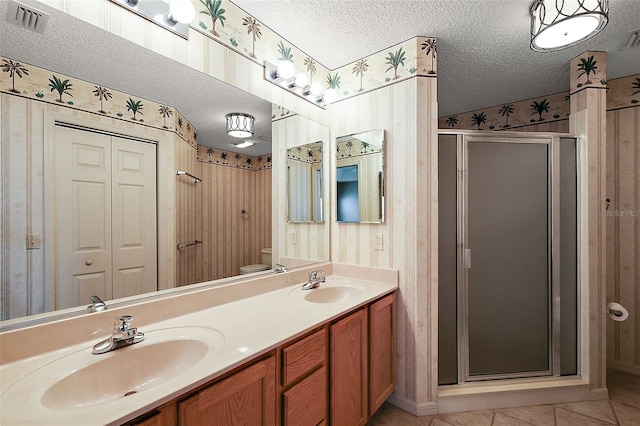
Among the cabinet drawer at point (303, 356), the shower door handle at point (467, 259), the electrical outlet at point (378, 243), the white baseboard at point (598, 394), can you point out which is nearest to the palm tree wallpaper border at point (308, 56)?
the electrical outlet at point (378, 243)

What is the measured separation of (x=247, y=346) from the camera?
944 mm

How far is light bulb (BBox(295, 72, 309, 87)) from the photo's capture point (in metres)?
1.88

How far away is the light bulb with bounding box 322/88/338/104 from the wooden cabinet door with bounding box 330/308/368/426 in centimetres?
158

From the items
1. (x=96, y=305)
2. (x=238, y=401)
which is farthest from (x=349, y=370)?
(x=96, y=305)

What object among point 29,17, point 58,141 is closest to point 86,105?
point 58,141

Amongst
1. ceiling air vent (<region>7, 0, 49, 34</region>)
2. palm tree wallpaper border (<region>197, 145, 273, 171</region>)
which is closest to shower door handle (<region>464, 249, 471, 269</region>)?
palm tree wallpaper border (<region>197, 145, 273, 171</region>)

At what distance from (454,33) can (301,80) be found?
1020mm

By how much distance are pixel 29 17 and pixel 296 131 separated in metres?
1.31

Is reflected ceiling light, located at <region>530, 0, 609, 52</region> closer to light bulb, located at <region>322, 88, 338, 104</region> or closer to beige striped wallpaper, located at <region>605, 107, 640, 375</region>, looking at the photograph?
light bulb, located at <region>322, 88, 338, 104</region>

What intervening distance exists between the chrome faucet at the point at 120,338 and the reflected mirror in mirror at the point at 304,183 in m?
1.10

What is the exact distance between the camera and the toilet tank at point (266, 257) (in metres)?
1.67

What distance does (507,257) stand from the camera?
6.35 ft

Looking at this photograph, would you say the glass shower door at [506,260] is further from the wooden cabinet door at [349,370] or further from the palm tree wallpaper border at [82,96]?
the palm tree wallpaper border at [82,96]

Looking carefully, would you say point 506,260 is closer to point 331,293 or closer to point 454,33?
point 331,293
